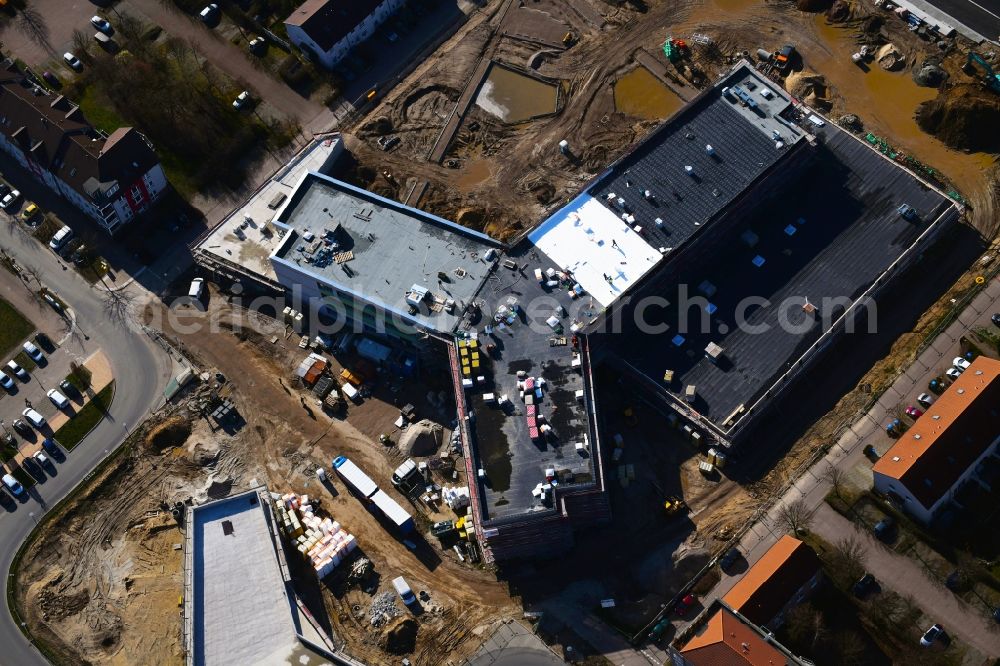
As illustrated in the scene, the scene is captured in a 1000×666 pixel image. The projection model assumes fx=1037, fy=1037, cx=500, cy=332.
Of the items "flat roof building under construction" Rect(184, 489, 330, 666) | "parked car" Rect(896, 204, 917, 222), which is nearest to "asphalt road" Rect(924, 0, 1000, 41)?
"parked car" Rect(896, 204, 917, 222)

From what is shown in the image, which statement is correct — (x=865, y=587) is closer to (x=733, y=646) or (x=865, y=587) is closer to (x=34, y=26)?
(x=733, y=646)

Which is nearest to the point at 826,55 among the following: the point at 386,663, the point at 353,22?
the point at 353,22

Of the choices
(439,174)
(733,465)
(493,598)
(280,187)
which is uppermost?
(280,187)

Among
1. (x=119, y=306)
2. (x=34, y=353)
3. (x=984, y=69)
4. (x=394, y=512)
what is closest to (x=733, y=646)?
(x=394, y=512)

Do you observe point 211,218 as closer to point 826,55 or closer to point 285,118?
point 285,118

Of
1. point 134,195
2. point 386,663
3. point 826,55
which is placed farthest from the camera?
point 826,55

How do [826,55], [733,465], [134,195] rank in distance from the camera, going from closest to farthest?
[733,465] < [134,195] < [826,55]

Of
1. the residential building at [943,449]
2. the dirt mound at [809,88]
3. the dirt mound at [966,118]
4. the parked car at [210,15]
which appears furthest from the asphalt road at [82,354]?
the dirt mound at [966,118]
